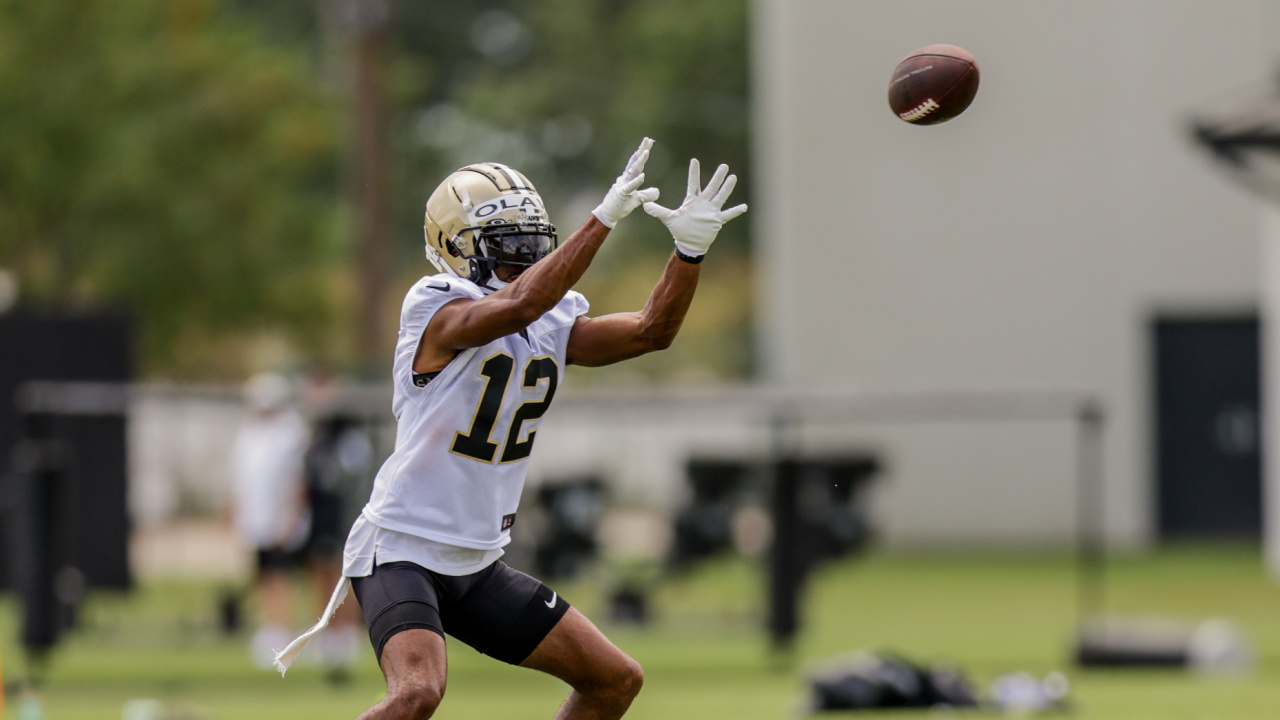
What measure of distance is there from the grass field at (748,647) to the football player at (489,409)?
5.09 metres

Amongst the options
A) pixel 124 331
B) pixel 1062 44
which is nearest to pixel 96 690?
pixel 124 331

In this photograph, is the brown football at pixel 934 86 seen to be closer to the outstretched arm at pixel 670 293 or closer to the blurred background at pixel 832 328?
the outstretched arm at pixel 670 293

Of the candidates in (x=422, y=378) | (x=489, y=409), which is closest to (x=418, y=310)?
(x=422, y=378)

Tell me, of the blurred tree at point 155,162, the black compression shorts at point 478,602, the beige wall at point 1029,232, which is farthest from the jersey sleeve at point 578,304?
the beige wall at point 1029,232

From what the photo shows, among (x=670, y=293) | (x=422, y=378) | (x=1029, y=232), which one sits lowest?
(x=422, y=378)

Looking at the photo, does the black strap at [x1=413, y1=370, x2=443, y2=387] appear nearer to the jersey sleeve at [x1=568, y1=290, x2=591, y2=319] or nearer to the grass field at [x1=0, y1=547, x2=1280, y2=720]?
the jersey sleeve at [x1=568, y1=290, x2=591, y2=319]

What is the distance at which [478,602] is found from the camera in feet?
19.5

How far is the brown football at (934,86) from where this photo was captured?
634 centimetres

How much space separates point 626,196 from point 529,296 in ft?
1.57

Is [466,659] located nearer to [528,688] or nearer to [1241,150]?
[528,688]

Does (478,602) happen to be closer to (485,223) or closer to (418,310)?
(418,310)

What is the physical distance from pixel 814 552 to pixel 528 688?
6172 millimetres

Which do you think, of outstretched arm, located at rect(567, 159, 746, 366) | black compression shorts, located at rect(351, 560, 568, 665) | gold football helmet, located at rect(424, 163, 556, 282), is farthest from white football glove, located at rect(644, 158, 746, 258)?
black compression shorts, located at rect(351, 560, 568, 665)

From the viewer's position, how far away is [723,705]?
452 inches
